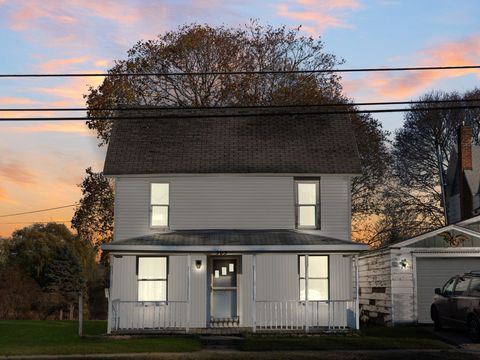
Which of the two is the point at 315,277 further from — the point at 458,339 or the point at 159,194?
the point at 159,194

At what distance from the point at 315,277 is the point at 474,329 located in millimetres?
6296

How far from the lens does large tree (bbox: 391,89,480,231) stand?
5088 cm

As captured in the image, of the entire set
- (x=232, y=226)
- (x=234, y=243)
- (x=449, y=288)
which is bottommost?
(x=449, y=288)

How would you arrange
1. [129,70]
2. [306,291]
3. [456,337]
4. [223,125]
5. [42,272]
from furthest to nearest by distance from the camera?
[42,272] < [129,70] < [223,125] < [306,291] < [456,337]

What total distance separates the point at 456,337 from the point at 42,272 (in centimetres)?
5270

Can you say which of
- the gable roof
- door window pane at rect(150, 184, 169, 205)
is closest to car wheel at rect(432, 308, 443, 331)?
the gable roof

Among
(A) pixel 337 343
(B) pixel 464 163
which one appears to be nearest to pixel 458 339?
(A) pixel 337 343

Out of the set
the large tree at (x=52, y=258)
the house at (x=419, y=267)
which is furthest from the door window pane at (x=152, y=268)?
the large tree at (x=52, y=258)

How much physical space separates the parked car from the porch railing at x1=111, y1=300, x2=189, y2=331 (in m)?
8.29

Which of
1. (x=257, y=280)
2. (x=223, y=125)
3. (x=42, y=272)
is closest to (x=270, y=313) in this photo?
(x=257, y=280)

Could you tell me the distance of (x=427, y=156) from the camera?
5147 centimetres

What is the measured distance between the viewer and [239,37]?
4284 centimetres

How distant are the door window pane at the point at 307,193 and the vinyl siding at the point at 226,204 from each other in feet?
1.02

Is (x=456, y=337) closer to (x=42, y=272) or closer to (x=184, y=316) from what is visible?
(x=184, y=316)
